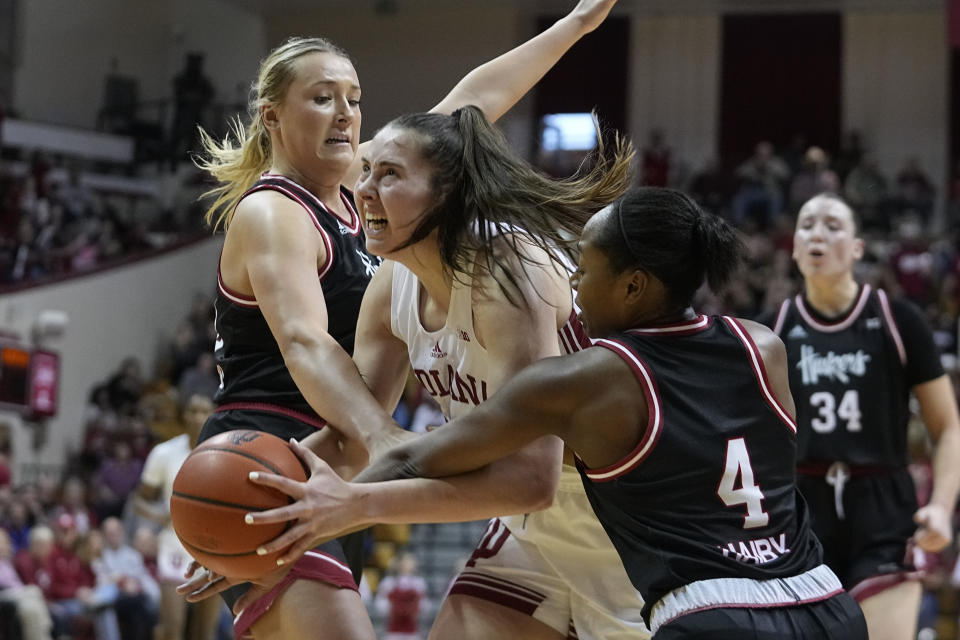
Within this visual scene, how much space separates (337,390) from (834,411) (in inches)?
91.6

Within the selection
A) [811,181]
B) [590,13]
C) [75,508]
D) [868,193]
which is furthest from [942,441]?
[868,193]

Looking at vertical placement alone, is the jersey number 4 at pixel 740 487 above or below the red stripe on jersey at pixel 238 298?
below

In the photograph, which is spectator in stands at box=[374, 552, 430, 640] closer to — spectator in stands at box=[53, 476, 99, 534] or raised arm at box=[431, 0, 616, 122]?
spectator in stands at box=[53, 476, 99, 534]

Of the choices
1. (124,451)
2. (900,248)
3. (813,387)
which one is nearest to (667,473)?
(813,387)

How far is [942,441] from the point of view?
4.72 meters

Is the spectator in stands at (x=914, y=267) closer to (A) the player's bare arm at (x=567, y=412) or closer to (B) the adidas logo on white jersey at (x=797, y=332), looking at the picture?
(B) the adidas logo on white jersey at (x=797, y=332)

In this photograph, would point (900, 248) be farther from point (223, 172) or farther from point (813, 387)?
point (223, 172)

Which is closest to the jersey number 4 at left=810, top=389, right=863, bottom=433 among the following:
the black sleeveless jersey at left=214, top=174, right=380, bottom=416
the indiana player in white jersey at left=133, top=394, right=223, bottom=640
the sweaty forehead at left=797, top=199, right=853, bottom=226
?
the sweaty forehead at left=797, top=199, right=853, bottom=226

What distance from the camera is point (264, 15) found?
21875 mm

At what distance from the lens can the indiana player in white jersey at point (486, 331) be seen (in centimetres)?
281

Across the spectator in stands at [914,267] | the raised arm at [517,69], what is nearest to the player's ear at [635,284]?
the raised arm at [517,69]

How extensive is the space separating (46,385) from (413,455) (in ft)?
41.7

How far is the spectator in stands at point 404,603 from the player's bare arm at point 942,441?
7.30m

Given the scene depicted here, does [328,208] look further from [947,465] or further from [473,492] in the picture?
[947,465]
